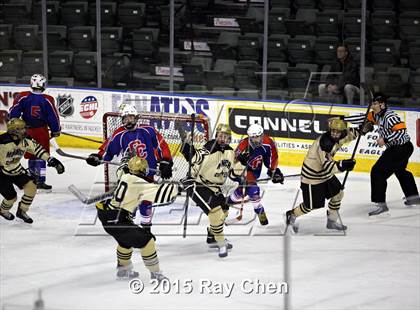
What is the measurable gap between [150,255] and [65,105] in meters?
4.93

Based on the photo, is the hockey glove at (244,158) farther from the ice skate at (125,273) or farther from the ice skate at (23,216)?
the ice skate at (23,216)

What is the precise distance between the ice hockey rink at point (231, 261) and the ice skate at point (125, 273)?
5cm

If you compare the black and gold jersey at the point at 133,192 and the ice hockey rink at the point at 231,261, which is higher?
the black and gold jersey at the point at 133,192

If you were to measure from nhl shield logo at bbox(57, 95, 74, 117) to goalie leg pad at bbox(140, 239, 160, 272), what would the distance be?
481 cm

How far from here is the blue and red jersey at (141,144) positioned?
25.8 ft

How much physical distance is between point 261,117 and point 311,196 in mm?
2728

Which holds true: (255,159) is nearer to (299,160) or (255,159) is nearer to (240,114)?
(299,160)

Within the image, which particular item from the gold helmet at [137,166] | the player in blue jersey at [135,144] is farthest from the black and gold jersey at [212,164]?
the gold helmet at [137,166]

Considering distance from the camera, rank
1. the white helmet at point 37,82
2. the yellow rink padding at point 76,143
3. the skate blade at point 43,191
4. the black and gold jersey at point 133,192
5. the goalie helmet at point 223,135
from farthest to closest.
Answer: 1. the yellow rink padding at point 76,143
2. the skate blade at point 43,191
3. the white helmet at point 37,82
4. the goalie helmet at point 223,135
5. the black and gold jersey at point 133,192

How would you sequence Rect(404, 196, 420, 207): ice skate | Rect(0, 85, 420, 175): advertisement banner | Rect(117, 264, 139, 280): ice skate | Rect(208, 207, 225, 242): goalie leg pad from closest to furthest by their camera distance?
Rect(117, 264, 139, 280): ice skate → Rect(208, 207, 225, 242): goalie leg pad → Rect(404, 196, 420, 207): ice skate → Rect(0, 85, 420, 175): advertisement banner

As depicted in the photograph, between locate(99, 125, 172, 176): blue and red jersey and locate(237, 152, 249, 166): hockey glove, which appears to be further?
locate(237, 152, 249, 166): hockey glove

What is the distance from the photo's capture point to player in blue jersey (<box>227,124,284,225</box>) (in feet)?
25.8

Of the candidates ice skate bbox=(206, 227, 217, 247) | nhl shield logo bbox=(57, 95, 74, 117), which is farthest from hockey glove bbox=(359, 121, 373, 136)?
nhl shield logo bbox=(57, 95, 74, 117)

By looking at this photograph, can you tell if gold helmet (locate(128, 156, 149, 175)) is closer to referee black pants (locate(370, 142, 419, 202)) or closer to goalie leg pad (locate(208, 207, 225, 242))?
goalie leg pad (locate(208, 207, 225, 242))
